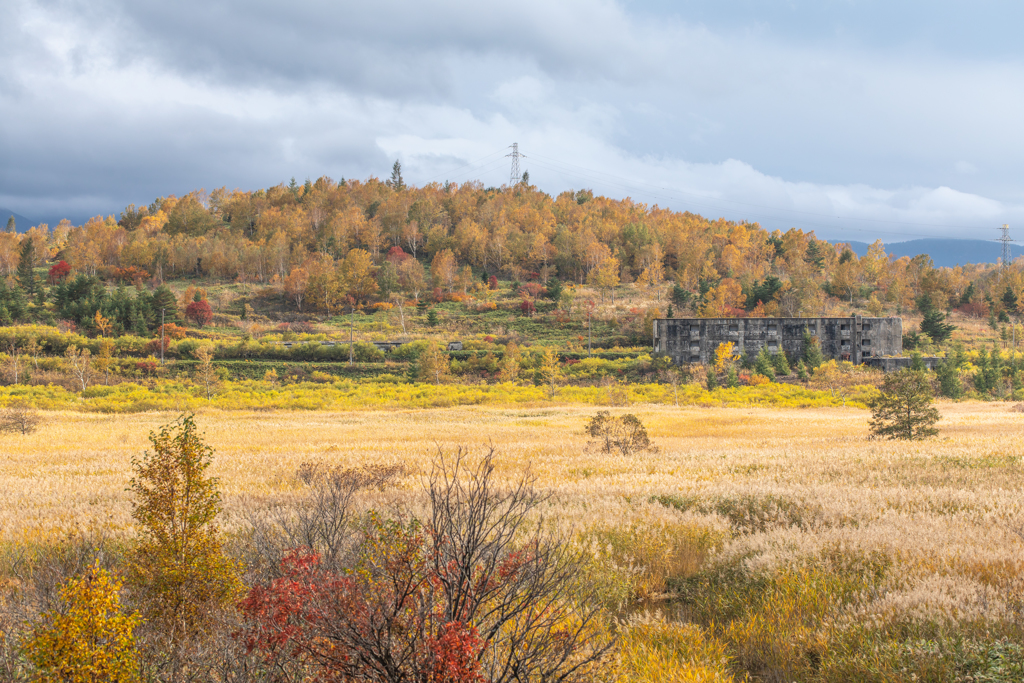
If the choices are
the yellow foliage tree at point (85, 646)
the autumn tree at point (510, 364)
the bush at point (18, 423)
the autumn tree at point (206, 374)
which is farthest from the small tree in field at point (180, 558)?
the autumn tree at point (510, 364)

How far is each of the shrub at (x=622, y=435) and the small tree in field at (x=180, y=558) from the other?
55.4 ft

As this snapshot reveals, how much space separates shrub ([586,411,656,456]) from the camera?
2320cm

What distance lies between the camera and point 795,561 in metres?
6.69

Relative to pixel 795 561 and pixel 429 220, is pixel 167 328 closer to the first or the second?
pixel 429 220

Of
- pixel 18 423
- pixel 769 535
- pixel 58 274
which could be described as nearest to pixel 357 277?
pixel 58 274

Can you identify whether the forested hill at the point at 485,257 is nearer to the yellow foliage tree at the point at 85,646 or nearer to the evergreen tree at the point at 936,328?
the evergreen tree at the point at 936,328

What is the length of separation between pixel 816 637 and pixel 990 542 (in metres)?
3.14

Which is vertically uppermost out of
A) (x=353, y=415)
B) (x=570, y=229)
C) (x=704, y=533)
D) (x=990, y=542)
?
(x=570, y=229)

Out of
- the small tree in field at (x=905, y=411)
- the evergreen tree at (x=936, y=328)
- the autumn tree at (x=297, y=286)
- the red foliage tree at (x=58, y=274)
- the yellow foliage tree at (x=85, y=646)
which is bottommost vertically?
the small tree in field at (x=905, y=411)

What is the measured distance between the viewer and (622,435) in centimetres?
2612

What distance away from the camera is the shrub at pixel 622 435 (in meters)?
23.2

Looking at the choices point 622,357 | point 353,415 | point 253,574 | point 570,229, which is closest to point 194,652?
point 253,574

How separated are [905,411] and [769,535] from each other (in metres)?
20.1

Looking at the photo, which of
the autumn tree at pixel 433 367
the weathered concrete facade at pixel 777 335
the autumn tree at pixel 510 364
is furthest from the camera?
the weathered concrete facade at pixel 777 335
